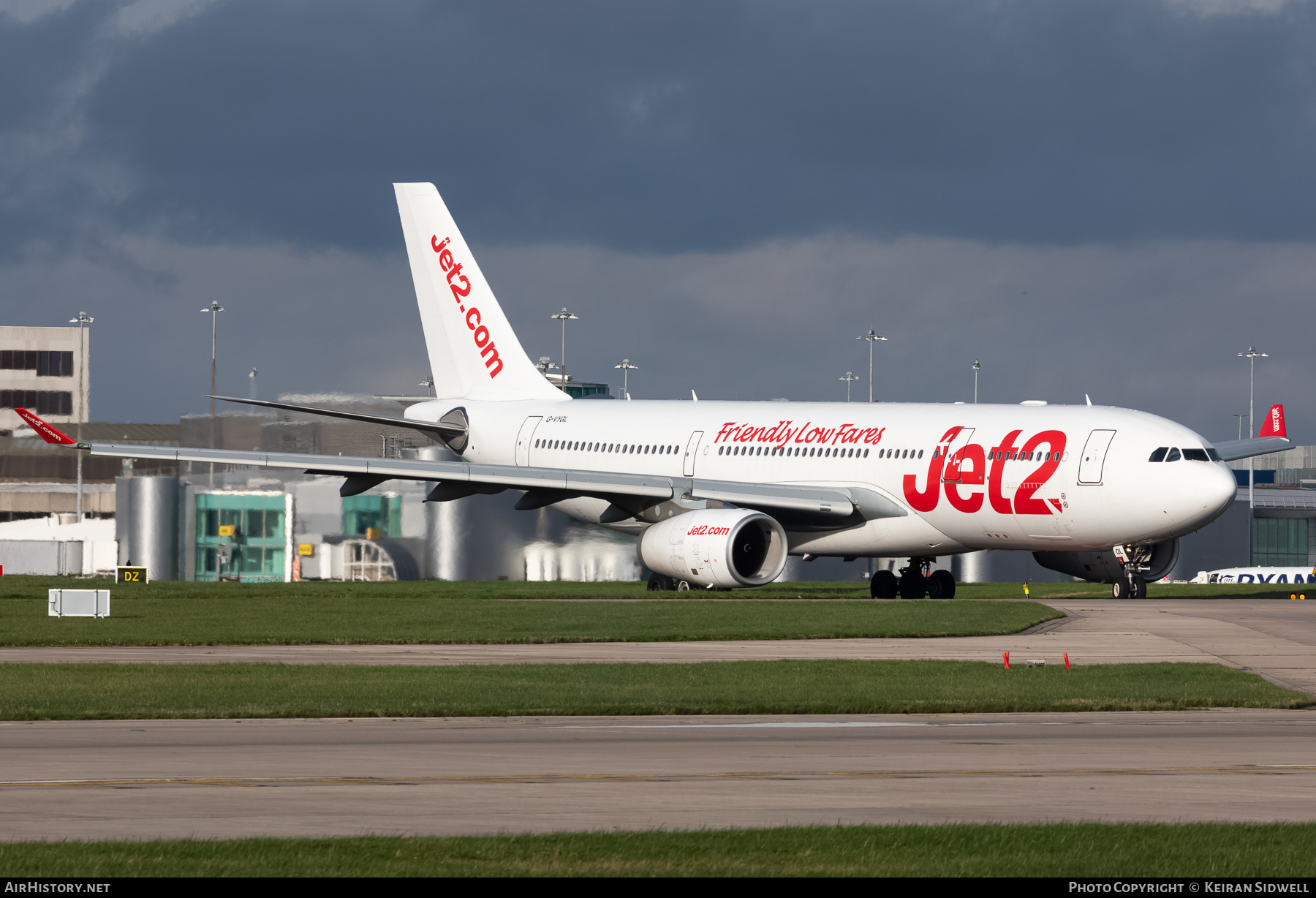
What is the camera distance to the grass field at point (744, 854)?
35.5ft

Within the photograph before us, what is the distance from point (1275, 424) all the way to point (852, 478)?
16.5 metres

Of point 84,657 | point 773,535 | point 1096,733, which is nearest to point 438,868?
point 1096,733

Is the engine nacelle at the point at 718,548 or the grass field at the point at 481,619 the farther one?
the engine nacelle at the point at 718,548

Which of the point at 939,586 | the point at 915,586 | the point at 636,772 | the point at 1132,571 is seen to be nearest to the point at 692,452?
the point at 915,586

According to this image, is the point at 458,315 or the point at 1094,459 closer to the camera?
the point at 1094,459

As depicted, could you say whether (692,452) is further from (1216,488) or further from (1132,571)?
(1216,488)

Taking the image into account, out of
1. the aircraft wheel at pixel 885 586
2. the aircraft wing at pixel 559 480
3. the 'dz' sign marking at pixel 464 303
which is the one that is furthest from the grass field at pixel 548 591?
the 'dz' sign marking at pixel 464 303

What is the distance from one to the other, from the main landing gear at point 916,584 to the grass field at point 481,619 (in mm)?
1022

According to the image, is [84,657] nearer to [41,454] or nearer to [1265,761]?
[1265,761]

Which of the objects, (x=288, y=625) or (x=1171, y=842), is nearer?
(x=1171, y=842)

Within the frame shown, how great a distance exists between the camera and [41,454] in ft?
335

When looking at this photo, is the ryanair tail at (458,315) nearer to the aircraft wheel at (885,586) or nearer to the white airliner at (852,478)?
the white airliner at (852,478)

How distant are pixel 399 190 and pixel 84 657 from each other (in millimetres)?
31050

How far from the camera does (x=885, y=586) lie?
47.1 metres
